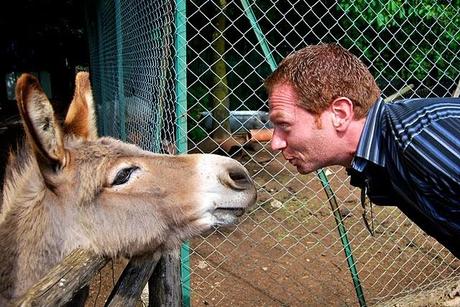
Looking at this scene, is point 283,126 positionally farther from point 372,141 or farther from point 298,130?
point 372,141

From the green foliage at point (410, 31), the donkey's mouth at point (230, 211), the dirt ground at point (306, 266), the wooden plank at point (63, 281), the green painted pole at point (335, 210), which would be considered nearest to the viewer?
the wooden plank at point (63, 281)

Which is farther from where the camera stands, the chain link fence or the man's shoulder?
the chain link fence

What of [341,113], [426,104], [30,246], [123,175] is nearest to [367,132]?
[341,113]

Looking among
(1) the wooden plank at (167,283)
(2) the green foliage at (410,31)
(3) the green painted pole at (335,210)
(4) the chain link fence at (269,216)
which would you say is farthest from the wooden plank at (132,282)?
(2) the green foliage at (410,31)

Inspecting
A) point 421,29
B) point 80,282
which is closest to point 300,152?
point 80,282

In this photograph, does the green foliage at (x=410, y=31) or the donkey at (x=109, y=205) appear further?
the green foliage at (x=410, y=31)

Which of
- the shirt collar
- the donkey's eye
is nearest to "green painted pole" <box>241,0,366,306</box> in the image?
the shirt collar

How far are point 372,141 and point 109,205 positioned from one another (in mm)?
1206

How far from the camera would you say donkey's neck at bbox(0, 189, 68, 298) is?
82.6 inches

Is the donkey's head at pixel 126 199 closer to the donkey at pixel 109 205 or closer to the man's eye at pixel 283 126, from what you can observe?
the donkey at pixel 109 205

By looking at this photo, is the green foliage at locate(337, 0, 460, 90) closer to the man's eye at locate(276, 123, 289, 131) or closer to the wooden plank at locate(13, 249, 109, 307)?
the man's eye at locate(276, 123, 289, 131)

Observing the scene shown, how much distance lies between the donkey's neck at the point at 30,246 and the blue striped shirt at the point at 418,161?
Result: 4.48 feet

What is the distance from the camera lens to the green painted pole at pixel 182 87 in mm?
2707

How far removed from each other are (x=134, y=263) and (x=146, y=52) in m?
2.01
